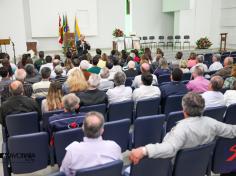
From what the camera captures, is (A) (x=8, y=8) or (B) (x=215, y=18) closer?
(A) (x=8, y=8)

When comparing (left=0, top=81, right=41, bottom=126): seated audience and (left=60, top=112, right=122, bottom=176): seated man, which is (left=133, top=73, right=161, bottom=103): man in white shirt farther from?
(left=60, top=112, right=122, bottom=176): seated man

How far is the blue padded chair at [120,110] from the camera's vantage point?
369cm

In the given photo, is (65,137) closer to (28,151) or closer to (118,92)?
(28,151)

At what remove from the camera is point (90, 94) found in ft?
13.0

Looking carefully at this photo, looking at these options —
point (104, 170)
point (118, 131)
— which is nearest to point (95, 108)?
point (118, 131)

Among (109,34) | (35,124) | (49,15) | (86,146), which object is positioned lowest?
(35,124)

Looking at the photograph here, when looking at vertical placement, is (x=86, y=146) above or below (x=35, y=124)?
above

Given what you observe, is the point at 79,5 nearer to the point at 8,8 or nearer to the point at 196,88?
the point at 8,8

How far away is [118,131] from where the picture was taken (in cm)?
295

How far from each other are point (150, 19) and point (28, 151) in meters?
16.0

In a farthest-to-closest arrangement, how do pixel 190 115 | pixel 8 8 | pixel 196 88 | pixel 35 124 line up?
1. pixel 8 8
2. pixel 196 88
3. pixel 35 124
4. pixel 190 115

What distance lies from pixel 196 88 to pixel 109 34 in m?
12.5

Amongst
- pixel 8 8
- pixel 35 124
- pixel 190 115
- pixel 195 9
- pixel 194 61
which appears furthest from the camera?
pixel 195 9

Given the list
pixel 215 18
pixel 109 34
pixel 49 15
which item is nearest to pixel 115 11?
pixel 109 34
